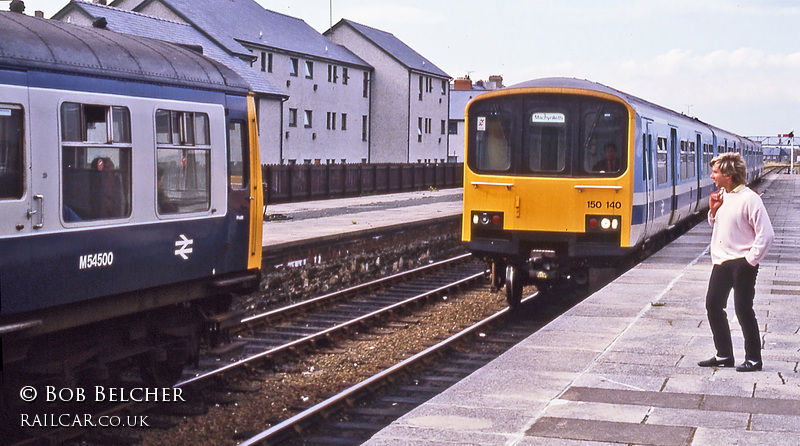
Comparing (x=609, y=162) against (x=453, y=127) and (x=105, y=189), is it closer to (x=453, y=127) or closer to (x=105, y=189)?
(x=105, y=189)

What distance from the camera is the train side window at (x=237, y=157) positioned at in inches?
355

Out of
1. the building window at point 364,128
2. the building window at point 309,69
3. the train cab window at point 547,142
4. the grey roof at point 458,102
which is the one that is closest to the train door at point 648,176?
the train cab window at point 547,142

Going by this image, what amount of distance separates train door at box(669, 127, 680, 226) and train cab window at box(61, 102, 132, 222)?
12164 mm

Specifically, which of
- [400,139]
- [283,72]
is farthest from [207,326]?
[400,139]

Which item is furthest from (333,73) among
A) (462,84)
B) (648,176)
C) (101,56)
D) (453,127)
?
(101,56)

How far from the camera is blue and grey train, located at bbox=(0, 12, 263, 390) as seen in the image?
656cm

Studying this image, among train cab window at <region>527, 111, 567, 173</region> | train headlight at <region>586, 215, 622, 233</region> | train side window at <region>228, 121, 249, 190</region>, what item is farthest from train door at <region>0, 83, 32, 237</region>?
train headlight at <region>586, 215, 622, 233</region>

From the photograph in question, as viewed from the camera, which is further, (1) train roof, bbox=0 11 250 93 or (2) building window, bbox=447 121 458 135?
(2) building window, bbox=447 121 458 135

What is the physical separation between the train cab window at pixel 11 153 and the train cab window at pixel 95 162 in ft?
1.37

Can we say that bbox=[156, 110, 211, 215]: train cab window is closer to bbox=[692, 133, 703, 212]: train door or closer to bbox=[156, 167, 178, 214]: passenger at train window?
bbox=[156, 167, 178, 214]: passenger at train window

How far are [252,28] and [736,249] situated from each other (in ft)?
145

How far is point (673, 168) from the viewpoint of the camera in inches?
712

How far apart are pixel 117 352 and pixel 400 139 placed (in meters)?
53.9

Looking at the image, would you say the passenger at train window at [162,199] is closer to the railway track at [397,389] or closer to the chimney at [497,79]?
the railway track at [397,389]
